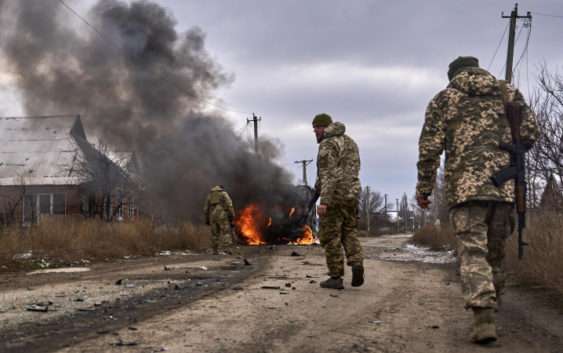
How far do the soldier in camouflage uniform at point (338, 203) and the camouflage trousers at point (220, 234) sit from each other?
812cm

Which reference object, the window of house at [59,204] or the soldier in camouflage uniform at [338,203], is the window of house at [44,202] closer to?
the window of house at [59,204]

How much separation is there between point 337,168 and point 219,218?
8.44 meters

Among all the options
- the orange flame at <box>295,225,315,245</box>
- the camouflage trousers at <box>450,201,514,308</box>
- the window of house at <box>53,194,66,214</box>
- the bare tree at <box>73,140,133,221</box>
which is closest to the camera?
the camouflage trousers at <box>450,201,514,308</box>

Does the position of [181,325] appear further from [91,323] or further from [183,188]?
[183,188]

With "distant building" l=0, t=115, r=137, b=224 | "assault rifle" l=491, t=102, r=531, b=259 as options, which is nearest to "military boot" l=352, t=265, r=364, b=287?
"assault rifle" l=491, t=102, r=531, b=259

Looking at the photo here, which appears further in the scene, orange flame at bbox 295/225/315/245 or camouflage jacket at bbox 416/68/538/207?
orange flame at bbox 295/225/315/245

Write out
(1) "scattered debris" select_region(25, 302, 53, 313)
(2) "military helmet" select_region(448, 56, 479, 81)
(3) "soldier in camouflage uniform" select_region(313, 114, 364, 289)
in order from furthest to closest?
(3) "soldier in camouflage uniform" select_region(313, 114, 364, 289) → (1) "scattered debris" select_region(25, 302, 53, 313) → (2) "military helmet" select_region(448, 56, 479, 81)

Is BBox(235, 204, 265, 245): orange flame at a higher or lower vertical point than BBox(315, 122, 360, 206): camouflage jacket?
lower

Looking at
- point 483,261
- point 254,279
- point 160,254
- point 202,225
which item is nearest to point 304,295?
point 254,279

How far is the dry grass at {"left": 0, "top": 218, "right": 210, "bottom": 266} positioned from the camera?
11.4 metres

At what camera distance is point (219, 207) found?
14.9 meters

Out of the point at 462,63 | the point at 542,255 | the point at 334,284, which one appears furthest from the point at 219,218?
the point at 462,63

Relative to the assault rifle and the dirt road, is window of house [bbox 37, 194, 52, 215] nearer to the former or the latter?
the dirt road

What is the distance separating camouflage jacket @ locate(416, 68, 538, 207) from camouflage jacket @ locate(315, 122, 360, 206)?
217cm
